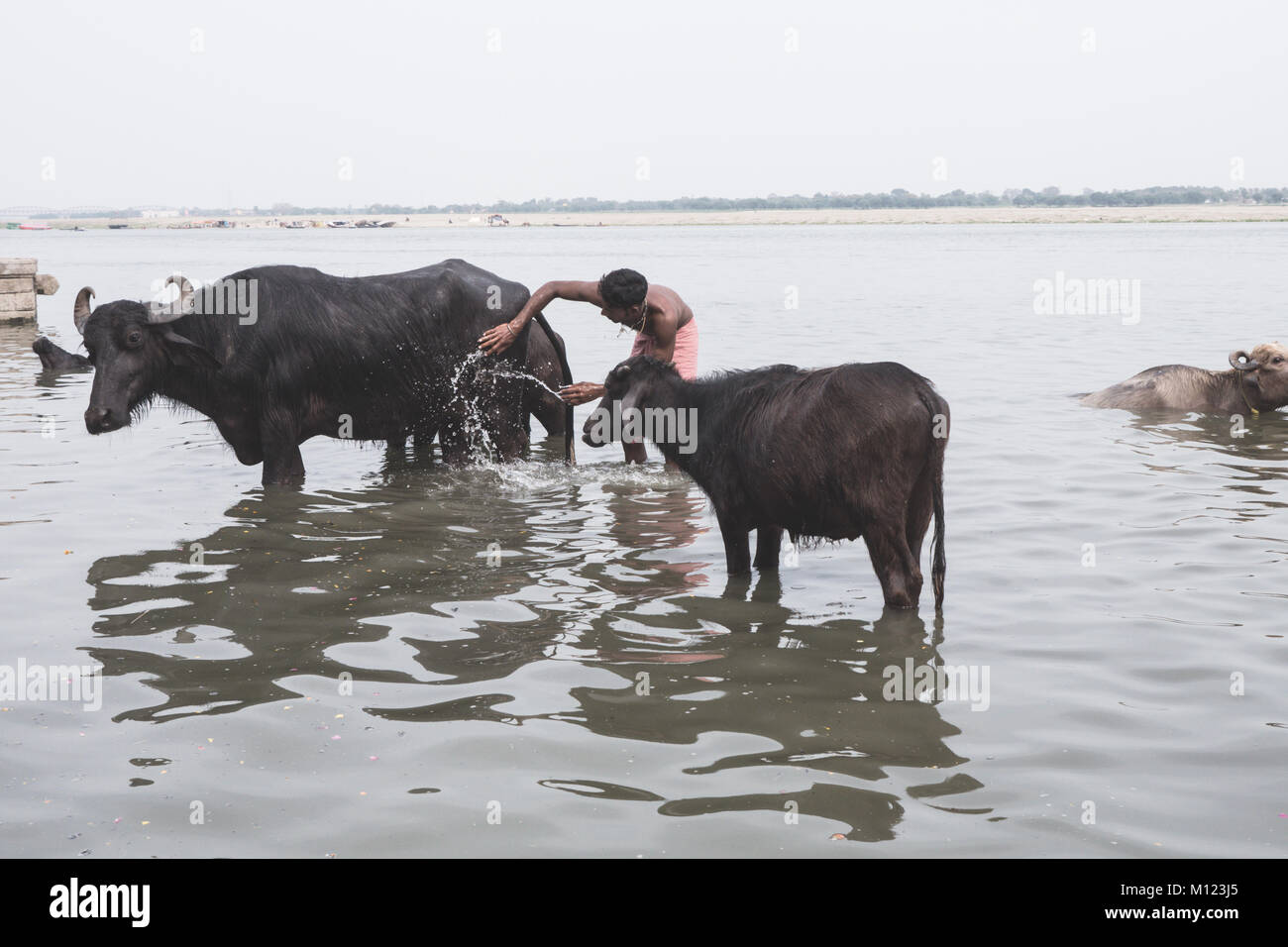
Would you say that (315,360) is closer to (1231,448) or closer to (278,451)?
(278,451)

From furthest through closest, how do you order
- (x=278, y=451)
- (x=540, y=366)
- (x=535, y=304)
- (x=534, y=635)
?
(x=540, y=366)
(x=278, y=451)
(x=535, y=304)
(x=534, y=635)

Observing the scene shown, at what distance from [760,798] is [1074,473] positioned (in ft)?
21.7

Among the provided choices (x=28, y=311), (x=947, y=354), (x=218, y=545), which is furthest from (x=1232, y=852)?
(x=28, y=311)

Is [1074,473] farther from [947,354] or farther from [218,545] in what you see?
[947,354]

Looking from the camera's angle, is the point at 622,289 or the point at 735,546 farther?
the point at 622,289

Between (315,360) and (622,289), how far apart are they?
279cm

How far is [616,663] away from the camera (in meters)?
5.57

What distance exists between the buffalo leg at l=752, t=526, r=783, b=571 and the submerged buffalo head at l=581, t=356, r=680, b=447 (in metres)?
0.97

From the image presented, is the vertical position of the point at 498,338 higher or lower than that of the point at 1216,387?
higher

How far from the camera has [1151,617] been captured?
244 inches
